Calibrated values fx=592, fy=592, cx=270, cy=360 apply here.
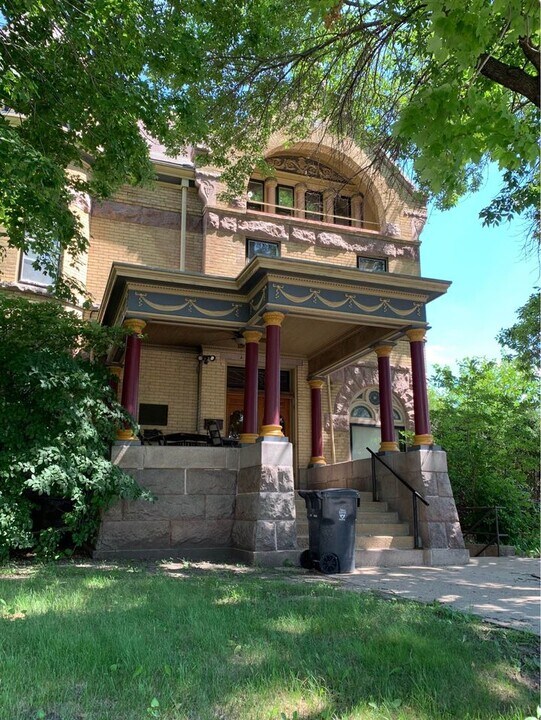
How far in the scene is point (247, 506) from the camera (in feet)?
32.5

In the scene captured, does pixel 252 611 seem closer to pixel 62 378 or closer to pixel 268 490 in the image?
pixel 268 490

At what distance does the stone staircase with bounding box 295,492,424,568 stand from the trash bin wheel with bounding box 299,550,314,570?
66cm

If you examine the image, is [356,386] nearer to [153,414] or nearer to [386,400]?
[386,400]

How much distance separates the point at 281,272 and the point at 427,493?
4673 mm

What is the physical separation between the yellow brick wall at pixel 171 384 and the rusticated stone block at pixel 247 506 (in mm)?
3661

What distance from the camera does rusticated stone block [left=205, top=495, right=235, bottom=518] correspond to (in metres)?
10.3

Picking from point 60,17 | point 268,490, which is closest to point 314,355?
point 268,490

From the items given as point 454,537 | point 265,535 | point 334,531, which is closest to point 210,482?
point 265,535

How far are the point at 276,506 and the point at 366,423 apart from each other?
21.0 ft

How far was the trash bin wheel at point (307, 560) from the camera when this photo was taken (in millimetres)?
8625

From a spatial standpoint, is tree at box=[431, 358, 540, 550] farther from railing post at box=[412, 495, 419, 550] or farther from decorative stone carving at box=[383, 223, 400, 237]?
decorative stone carving at box=[383, 223, 400, 237]

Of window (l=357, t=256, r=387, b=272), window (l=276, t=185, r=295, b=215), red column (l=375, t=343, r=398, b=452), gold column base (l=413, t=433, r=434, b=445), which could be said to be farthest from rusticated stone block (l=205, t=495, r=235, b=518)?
window (l=276, t=185, r=295, b=215)

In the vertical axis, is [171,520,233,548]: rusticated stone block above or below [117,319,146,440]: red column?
below

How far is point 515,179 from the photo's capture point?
9.70 metres
